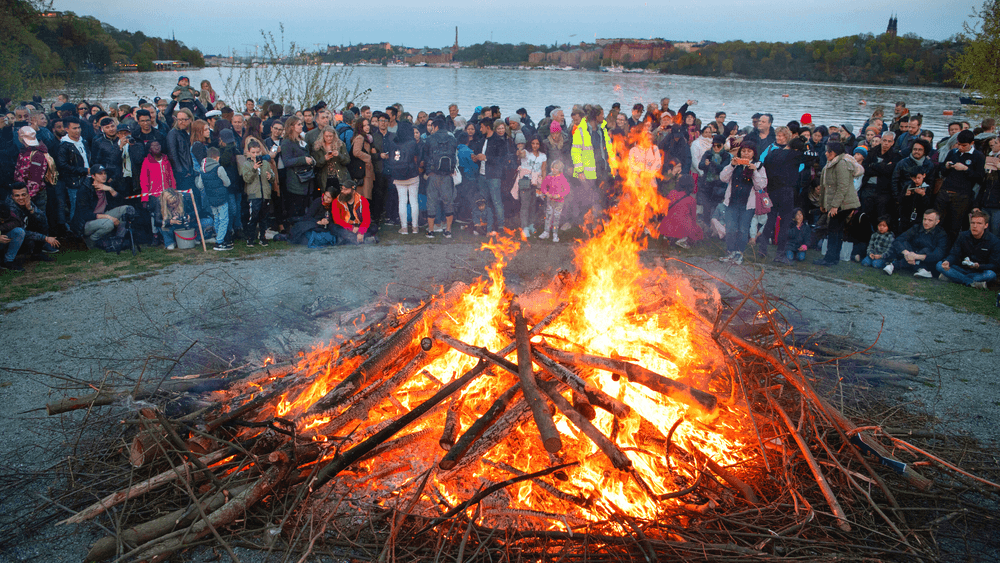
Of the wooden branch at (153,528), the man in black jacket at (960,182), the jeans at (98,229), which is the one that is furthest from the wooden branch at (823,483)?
the jeans at (98,229)

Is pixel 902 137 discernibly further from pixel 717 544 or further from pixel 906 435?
pixel 717 544

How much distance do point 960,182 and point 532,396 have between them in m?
9.52

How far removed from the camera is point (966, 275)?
8.66 m

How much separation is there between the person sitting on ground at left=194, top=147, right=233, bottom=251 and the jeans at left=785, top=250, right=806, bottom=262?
31.3 ft

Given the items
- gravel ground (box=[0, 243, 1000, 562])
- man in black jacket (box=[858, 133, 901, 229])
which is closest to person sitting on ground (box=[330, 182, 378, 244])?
gravel ground (box=[0, 243, 1000, 562])

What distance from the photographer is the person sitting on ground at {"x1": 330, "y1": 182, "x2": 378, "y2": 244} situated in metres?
9.84

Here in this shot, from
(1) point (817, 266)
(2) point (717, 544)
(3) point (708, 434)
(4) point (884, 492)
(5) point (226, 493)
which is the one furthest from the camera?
(1) point (817, 266)

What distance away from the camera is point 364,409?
13.3 ft

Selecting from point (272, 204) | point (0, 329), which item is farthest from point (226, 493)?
point (272, 204)

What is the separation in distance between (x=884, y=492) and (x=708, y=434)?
3.55 ft

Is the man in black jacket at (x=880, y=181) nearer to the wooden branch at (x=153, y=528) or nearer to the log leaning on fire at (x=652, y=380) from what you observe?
the log leaning on fire at (x=652, y=380)

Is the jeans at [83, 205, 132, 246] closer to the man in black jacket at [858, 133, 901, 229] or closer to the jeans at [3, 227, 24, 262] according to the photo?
the jeans at [3, 227, 24, 262]

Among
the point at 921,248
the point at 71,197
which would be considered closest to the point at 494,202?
→ the point at 71,197

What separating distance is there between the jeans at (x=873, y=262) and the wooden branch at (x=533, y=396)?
26.3ft
